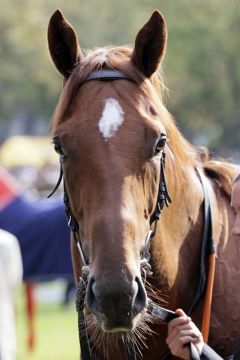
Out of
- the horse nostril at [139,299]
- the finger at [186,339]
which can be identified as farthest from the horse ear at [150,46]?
the finger at [186,339]

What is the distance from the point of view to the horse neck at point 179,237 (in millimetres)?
4293

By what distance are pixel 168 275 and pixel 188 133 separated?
1346 inches

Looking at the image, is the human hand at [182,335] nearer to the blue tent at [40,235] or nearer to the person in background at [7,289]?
the person in background at [7,289]

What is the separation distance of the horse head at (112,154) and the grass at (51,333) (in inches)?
294

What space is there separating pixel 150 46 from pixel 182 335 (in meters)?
1.32

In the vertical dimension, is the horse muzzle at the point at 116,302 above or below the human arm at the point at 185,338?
above

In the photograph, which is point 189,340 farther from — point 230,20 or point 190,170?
point 230,20

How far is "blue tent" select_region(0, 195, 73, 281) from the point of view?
1103 cm

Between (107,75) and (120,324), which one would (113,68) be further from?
(120,324)

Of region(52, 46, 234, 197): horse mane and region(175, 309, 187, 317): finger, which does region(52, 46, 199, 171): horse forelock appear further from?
region(175, 309, 187, 317): finger

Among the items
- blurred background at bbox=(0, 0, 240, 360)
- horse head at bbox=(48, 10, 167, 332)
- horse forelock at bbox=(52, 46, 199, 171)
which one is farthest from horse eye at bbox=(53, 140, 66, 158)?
blurred background at bbox=(0, 0, 240, 360)

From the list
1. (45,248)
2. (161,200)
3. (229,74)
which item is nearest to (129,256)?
(161,200)

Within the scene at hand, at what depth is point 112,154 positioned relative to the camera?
3.89 m

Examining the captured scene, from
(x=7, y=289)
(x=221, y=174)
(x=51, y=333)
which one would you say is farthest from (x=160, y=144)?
(x=51, y=333)
